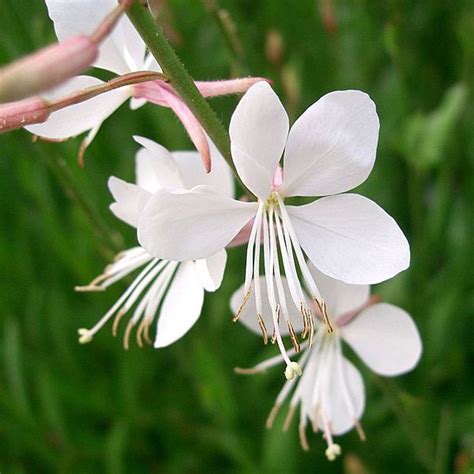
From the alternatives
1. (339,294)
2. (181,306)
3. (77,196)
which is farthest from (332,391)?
(77,196)

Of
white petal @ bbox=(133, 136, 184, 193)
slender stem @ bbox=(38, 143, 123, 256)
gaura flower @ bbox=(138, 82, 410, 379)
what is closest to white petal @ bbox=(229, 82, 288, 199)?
gaura flower @ bbox=(138, 82, 410, 379)

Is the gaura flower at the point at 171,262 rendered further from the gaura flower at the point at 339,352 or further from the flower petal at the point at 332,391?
the flower petal at the point at 332,391

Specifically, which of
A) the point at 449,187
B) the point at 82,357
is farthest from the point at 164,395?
the point at 449,187

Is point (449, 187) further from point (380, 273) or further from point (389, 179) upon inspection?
point (380, 273)

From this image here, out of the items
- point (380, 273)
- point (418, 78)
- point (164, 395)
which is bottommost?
point (164, 395)

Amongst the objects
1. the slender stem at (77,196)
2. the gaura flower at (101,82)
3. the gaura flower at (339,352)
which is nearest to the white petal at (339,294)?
the gaura flower at (339,352)

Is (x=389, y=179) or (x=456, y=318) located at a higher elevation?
(x=389, y=179)

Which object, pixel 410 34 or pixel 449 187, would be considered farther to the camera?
pixel 410 34
